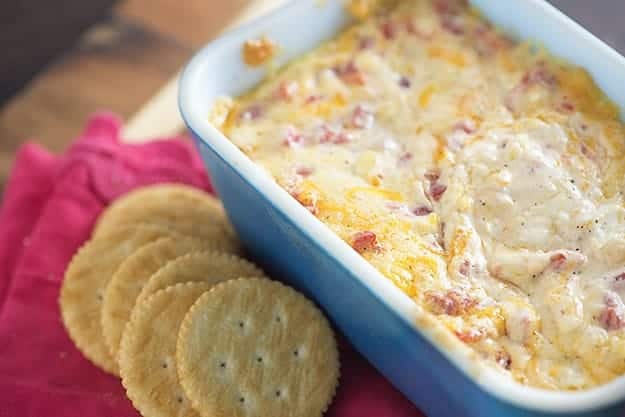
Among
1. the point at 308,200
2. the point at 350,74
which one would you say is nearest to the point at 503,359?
the point at 308,200

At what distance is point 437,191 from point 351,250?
0.72ft

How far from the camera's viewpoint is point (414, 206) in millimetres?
1422

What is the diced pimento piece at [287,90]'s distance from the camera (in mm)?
1614

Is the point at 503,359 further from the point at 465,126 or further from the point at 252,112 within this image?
the point at 252,112

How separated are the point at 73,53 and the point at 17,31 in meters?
0.30

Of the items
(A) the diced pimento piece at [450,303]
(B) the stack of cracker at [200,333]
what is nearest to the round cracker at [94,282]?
(B) the stack of cracker at [200,333]

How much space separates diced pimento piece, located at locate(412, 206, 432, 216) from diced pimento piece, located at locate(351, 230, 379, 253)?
98mm

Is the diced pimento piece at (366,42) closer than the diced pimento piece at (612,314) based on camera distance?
No

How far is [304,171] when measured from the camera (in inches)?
58.2

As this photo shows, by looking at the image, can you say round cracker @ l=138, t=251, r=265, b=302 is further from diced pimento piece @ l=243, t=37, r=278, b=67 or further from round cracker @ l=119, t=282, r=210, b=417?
diced pimento piece @ l=243, t=37, r=278, b=67

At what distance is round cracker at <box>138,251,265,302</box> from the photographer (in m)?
1.57

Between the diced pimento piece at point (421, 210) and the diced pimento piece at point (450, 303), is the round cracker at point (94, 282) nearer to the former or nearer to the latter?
the diced pimento piece at point (421, 210)

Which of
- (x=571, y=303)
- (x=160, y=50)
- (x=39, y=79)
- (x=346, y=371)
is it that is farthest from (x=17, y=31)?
(x=571, y=303)

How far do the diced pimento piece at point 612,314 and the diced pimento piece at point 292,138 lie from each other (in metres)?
0.55
